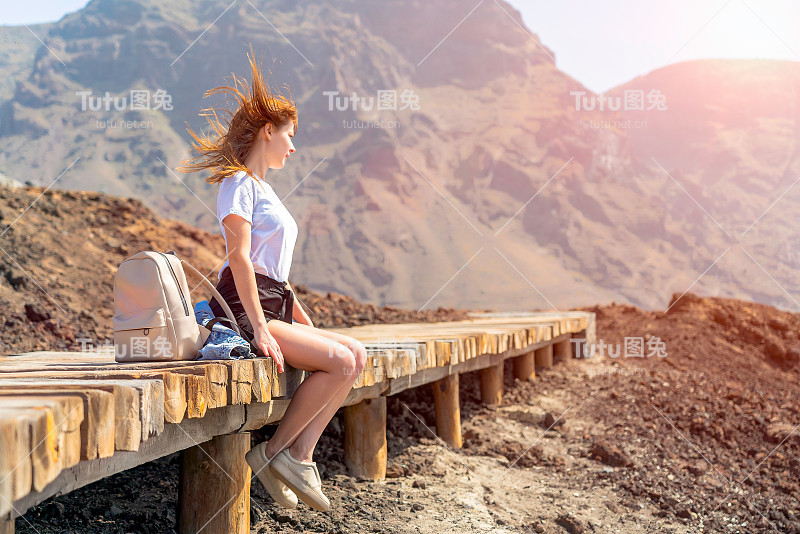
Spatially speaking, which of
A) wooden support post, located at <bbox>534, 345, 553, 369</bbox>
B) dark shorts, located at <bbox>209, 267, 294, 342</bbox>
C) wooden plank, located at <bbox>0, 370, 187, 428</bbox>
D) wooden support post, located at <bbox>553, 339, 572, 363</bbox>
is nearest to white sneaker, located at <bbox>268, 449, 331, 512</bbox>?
dark shorts, located at <bbox>209, 267, 294, 342</bbox>

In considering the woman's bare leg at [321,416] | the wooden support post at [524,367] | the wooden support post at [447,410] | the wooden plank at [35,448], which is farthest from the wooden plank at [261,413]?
the wooden support post at [524,367]

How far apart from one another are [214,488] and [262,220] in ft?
4.14

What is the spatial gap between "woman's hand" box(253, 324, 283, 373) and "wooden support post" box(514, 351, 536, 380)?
671 centimetres

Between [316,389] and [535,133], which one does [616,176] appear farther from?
[316,389]

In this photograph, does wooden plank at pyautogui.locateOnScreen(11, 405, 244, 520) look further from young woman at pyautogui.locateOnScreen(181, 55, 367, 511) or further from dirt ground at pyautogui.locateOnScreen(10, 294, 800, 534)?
dirt ground at pyautogui.locateOnScreen(10, 294, 800, 534)

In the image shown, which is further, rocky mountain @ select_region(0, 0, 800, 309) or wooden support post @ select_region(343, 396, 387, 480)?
rocky mountain @ select_region(0, 0, 800, 309)

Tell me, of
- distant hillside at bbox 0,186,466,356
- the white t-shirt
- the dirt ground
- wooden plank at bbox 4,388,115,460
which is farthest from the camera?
distant hillside at bbox 0,186,466,356

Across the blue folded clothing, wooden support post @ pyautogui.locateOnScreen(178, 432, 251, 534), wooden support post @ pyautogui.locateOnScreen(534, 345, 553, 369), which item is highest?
the blue folded clothing

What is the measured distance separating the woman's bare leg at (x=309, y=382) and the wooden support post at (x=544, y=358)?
7962mm

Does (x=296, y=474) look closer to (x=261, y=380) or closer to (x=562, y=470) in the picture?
(x=261, y=380)

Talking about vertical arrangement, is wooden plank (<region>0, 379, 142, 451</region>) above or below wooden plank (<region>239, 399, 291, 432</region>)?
above

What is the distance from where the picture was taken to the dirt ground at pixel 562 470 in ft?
13.9

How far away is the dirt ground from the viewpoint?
13.9ft

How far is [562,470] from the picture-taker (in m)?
6.27
